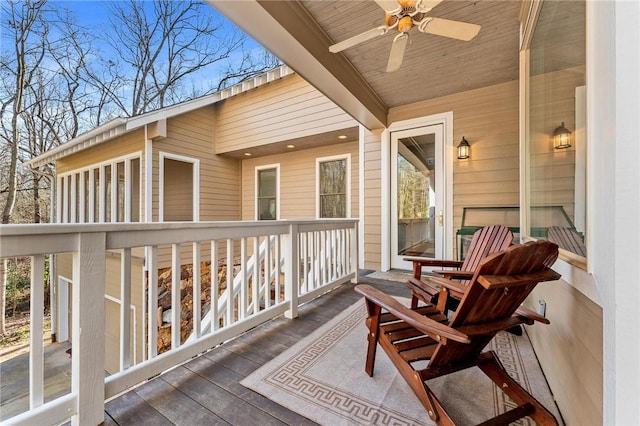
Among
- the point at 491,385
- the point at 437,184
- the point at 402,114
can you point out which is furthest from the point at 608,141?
the point at 402,114

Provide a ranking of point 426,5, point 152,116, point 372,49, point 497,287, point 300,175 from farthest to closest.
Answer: point 300,175, point 152,116, point 372,49, point 426,5, point 497,287

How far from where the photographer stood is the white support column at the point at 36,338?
3.73 ft

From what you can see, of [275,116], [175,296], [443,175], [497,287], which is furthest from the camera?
[275,116]

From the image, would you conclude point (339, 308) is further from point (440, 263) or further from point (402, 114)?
point (402, 114)

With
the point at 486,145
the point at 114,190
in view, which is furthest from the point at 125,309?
the point at 114,190

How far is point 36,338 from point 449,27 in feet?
10.9

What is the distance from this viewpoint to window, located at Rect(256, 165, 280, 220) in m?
6.88

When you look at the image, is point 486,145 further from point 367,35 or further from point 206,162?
point 206,162

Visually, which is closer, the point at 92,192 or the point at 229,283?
the point at 229,283

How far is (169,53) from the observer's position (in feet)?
30.8

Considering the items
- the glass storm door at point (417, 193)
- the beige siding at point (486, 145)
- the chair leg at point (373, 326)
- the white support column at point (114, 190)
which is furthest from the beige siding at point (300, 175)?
the chair leg at point (373, 326)

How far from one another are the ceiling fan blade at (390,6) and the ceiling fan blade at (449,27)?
0.82 feet

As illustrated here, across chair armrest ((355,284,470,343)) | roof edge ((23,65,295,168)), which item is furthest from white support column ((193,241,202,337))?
roof edge ((23,65,295,168))

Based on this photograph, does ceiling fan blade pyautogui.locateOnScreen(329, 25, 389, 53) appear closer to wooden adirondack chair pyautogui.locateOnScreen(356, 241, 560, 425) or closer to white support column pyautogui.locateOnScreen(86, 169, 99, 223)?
wooden adirondack chair pyautogui.locateOnScreen(356, 241, 560, 425)
